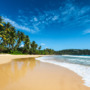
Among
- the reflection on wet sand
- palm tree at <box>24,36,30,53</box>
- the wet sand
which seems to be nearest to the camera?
the wet sand

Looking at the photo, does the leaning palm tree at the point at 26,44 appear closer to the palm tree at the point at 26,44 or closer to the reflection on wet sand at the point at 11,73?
the palm tree at the point at 26,44

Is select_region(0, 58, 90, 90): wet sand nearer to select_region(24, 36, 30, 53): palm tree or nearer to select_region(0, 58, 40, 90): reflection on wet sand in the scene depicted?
select_region(0, 58, 40, 90): reflection on wet sand

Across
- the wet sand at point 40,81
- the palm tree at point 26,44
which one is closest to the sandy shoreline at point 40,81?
the wet sand at point 40,81

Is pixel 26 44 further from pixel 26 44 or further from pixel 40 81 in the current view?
pixel 40 81

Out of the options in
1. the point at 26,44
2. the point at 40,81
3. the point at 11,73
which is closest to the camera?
the point at 40,81

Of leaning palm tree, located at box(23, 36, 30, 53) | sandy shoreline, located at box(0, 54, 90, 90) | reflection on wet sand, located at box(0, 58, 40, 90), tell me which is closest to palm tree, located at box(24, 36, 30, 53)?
leaning palm tree, located at box(23, 36, 30, 53)

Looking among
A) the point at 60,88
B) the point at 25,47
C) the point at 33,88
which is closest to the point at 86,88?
the point at 60,88

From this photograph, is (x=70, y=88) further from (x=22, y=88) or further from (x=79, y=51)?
(x=79, y=51)

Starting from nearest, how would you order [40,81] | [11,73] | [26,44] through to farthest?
[40,81]
[11,73]
[26,44]

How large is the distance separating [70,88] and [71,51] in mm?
173098

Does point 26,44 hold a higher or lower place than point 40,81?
higher

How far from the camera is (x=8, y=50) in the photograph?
120ft

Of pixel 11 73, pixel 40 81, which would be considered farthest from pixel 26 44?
pixel 40 81

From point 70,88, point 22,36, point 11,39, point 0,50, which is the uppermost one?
point 22,36
